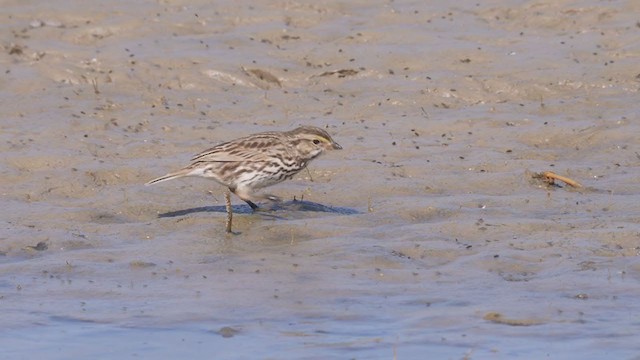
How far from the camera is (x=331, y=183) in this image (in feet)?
44.7

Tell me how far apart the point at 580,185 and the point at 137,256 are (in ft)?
13.6

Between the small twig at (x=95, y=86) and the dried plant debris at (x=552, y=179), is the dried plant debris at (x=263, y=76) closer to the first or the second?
the small twig at (x=95, y=86)

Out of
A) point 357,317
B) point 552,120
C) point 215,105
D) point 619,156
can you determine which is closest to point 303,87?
point 215,105

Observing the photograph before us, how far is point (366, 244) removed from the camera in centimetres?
1162

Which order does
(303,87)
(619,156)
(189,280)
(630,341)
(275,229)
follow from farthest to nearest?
(303,87)
(619,156)
(275,229)
(189,280)
(630,341)

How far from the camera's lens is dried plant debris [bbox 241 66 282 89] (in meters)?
16.4

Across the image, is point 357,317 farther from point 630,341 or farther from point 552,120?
point 552,120

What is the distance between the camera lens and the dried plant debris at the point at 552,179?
43.6 feet

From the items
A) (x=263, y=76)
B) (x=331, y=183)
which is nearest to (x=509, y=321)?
(x=331, y=183)

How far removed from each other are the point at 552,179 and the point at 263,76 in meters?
4.23

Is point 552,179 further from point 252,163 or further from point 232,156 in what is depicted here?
point 232,156

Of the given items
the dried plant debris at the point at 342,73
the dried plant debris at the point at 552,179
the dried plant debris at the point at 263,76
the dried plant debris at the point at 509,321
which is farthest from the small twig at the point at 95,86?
the dried plant debris at the point at 509,321

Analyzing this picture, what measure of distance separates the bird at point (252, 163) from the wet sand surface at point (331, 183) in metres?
0.29

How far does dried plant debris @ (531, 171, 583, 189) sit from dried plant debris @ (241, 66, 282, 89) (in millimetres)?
3879
